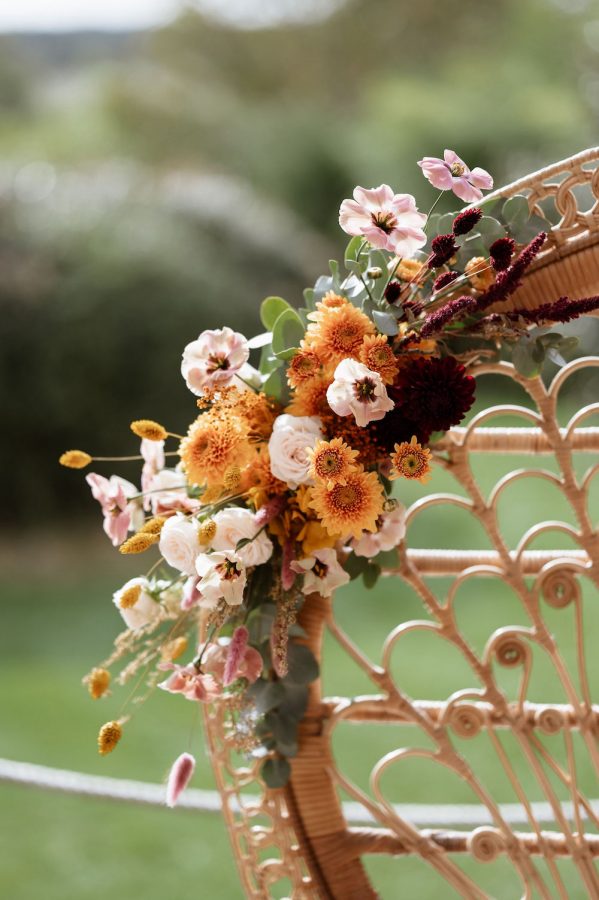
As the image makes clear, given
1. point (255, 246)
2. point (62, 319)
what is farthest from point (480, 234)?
point (255, 246)

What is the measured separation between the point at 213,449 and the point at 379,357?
12cm

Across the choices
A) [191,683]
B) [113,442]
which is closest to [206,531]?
[191,683]

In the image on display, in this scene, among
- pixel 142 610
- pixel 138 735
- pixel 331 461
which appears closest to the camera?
pixel 331 461

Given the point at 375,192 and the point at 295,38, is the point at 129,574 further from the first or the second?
the point at 295,38

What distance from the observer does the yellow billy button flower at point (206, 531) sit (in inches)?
25.9

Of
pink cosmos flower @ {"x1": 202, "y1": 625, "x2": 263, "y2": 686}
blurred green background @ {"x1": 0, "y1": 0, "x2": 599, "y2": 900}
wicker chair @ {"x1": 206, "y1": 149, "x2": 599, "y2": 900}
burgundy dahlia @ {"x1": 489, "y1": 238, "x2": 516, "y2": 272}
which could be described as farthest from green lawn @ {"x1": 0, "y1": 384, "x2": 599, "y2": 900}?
burgundy dahlia @ {"x1": 489, "y1": 238, "x2": 516, "y2": 272}

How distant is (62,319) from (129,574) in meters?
0.97

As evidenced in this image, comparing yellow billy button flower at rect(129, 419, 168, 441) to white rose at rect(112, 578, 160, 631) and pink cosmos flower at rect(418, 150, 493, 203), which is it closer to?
white rose at rect(112, 578, 160, 631)

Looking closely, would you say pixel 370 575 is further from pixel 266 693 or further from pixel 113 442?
pixel 113 442

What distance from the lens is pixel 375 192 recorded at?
2.19 feet

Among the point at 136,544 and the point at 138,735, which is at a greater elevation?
the point at 136,544

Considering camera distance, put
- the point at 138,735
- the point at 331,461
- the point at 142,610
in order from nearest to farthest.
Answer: the point at 331,461
the point at 142,610
the point at 138,735

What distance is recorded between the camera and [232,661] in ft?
2.27

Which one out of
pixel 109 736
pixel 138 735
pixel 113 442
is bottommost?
pixel 138 735
